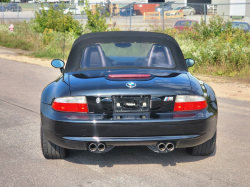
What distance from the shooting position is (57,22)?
902 inches

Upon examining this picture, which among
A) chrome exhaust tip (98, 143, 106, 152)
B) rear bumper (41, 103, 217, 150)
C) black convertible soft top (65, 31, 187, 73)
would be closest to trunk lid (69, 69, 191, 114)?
rear bumper (41, 103, 217, 150)

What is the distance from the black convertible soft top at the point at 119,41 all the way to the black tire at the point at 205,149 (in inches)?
36.9

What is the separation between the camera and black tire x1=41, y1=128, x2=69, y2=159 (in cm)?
478

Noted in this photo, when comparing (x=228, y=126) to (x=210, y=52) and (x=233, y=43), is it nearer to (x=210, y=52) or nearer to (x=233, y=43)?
(x=210, y=52)

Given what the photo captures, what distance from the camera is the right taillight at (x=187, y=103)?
4.29 m

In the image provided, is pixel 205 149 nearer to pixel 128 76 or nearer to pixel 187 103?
pixel 187 103

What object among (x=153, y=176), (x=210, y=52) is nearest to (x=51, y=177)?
(x=153, y=176)

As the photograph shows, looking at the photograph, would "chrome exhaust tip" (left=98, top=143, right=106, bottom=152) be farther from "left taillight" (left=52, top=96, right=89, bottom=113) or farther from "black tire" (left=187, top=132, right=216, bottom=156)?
"black tire" (left=187, top=132, right=216, bottom=156)

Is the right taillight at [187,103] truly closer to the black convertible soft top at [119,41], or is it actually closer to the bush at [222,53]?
the black convertible soft top at [119,41]

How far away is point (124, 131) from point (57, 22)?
19.6 m

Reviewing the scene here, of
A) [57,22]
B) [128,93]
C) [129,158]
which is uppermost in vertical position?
[128,93]

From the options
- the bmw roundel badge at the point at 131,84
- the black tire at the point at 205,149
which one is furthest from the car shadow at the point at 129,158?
the bmw roundel badge at the point at 131,84

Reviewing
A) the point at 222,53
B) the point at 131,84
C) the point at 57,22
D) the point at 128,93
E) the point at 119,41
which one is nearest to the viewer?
the point at 128,93

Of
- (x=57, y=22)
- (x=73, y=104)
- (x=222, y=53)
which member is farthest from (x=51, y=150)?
(x=57, y=22)
